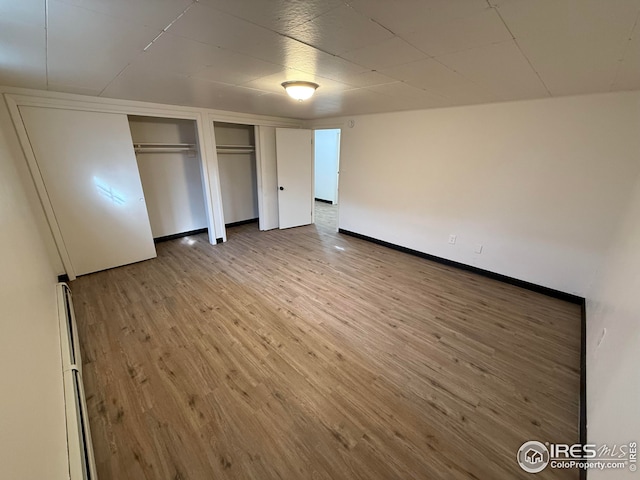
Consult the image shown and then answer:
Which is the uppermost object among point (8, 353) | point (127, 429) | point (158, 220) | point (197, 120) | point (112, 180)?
point (197, 120)

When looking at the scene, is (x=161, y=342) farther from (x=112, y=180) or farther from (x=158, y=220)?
(x=158, y=220)

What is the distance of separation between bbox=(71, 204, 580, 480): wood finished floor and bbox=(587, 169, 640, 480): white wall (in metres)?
0.26

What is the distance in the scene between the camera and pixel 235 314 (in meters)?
2.54

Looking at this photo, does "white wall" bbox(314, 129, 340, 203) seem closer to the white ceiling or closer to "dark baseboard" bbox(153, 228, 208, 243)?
"dark baseboard" bbox(153, 228, 208, 243)

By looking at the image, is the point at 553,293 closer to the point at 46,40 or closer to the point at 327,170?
the point at 46,40

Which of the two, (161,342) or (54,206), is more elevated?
(54,206)

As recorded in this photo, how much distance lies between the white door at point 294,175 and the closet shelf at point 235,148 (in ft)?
2.20

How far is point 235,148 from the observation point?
4.89m

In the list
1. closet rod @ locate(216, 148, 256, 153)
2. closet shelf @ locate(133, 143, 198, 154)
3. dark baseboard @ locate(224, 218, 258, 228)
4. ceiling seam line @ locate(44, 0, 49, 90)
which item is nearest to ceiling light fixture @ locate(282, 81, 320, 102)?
ceiling seam line @ locate(44, 0, 49, 90)

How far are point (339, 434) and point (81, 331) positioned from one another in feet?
8.05

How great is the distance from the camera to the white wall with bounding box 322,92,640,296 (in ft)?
7.76

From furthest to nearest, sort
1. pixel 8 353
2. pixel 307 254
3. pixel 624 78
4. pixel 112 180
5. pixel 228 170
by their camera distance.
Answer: pixel 228 170 → pixel 307 254 → pixel 112 180 → pixel 624 78 → pixel 8 353

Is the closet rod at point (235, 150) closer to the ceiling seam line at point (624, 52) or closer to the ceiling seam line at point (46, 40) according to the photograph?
the ceiling seam line at point (46, 40)

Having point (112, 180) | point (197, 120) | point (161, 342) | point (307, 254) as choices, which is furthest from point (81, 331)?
point (197, 120)
